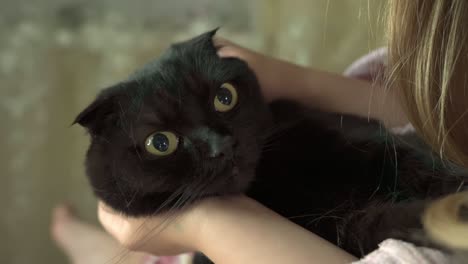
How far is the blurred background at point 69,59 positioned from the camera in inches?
59.3

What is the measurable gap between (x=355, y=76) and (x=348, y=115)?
22cm

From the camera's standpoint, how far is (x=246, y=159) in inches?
29.1

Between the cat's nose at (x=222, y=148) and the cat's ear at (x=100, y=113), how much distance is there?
0.51ft

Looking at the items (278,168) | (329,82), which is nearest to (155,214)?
(278,168)

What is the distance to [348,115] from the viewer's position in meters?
0.94

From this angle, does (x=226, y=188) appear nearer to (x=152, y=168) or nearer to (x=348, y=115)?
(x=152, y=168)

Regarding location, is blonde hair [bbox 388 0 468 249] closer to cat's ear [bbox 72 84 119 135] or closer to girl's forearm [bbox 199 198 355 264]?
girl's forearm [bbox 199 198 355 264]

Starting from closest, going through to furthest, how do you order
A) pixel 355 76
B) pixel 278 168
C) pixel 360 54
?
pixel 278 168
pixel 355 76
pixel 360 54

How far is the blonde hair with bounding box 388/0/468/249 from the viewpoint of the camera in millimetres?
560

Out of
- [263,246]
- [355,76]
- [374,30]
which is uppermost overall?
[374,30]

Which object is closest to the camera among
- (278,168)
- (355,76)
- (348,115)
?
(278,168)

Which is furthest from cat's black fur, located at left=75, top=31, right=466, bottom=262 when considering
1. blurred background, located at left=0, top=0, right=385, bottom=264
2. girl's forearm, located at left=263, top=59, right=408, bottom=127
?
blurred background, located at left=0, top=0, right=385, bottom=264

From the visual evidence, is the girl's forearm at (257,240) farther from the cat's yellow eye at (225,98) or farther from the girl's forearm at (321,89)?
the girl's forearm at (321,89)

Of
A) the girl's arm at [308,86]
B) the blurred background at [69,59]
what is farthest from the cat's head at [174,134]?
the blurred background at [69,59]
